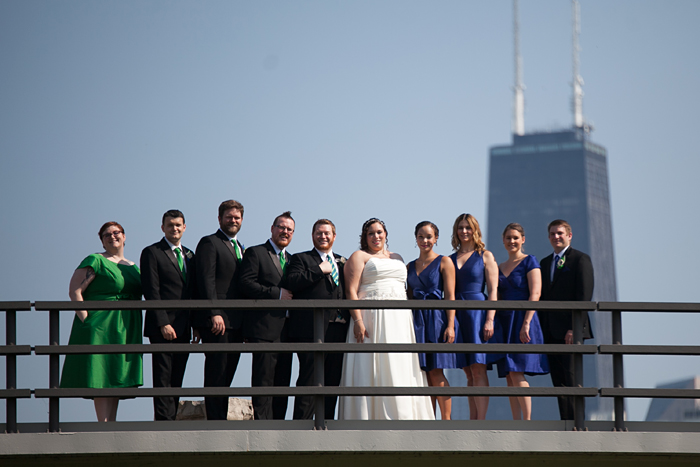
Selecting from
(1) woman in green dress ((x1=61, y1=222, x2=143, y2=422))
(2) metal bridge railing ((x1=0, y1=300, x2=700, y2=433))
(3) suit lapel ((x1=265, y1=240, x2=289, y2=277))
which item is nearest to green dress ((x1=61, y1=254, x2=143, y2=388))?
(1) woman in green dress ((x1=61, y1=222, x2=143, y2=422))

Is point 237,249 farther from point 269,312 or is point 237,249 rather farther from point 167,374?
point 167,374

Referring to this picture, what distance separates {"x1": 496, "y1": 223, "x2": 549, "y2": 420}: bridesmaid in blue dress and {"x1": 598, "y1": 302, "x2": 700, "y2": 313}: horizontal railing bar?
1073 millimetres

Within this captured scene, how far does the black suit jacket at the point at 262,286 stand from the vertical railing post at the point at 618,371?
2.34 metres

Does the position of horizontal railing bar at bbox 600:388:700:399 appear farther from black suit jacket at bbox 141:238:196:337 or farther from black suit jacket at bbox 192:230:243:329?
black suit jacket at bbox 141:238:196:337

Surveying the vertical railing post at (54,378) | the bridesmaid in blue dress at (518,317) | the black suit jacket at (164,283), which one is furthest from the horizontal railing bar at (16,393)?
the bridesmaid in blue dress at (518,317)

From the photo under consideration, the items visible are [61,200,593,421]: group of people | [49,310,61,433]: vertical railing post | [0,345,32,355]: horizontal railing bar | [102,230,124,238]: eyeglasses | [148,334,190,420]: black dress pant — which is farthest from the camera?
[102,230,124,238]: eyeglasses

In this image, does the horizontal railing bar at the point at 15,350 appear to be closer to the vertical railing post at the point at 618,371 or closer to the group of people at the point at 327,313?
the group of people at the point at 327,313

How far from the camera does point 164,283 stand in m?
6.87

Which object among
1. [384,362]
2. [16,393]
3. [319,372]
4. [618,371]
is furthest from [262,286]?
[618,371]

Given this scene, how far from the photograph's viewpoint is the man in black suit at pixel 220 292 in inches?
263

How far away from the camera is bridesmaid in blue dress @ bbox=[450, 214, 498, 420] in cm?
714

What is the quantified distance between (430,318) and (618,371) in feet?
5.39

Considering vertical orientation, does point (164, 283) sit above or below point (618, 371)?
above

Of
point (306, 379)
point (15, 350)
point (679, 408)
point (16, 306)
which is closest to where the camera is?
point (15, 350)
